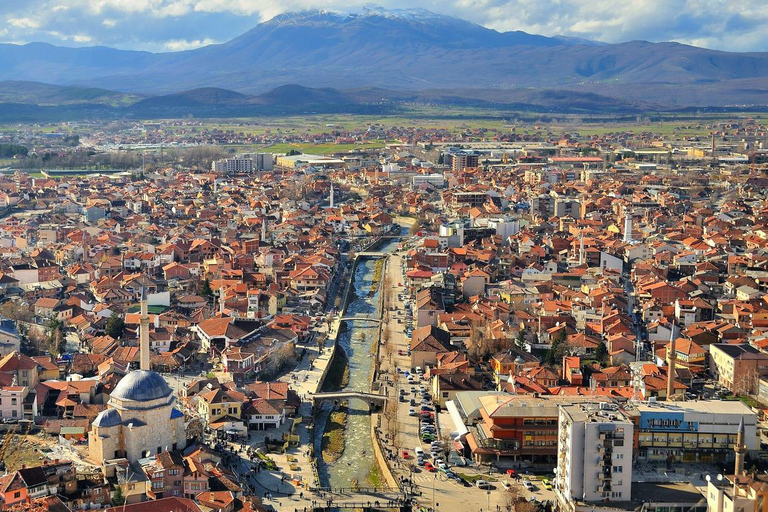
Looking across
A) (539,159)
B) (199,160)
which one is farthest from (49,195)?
(539,159)

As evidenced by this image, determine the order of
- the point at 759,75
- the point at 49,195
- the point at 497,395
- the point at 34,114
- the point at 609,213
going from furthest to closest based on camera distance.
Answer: the point at 759,75, the point at 34,114, the point at 49,195, the point at 609,213, the point at 497,395

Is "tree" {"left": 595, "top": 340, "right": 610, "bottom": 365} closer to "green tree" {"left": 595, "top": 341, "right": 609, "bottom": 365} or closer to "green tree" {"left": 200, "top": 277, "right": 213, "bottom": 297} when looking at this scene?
"green tree" {"left": 595, "top": 341, "right": 609, "bottom": 365}

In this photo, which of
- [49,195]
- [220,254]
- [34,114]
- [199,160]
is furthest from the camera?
[34,114]

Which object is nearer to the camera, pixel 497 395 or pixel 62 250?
Answer: pixel 497 395

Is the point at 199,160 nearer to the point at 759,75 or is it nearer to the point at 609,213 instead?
the point at 609,213

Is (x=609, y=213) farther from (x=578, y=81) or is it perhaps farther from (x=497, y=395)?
(x=578, y=81)

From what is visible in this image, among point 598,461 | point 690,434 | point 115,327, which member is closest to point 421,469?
point 598,461

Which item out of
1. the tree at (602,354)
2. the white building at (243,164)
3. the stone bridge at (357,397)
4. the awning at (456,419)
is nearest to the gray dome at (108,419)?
the stone bridge at (357,397)
